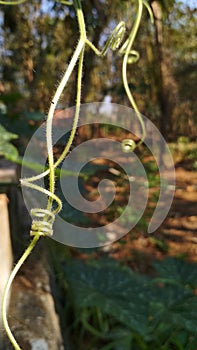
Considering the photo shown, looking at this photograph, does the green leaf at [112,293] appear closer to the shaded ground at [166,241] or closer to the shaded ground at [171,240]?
the shaded ground at [166,241]

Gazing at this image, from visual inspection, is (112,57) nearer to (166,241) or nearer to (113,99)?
(113,99)

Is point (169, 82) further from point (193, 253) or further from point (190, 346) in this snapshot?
point (190, 346)

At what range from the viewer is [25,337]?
3.57 ft

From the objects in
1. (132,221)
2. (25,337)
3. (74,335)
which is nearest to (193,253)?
(132,221)

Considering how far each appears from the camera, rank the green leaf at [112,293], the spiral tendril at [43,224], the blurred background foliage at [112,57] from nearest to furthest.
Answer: the spiral tendril at [43,224] < the green leaf at [112,293] < the blurred background foliage at [112,57]

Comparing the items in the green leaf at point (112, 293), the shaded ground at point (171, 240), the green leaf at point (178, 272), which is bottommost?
the shaded ground at point (171, 240)

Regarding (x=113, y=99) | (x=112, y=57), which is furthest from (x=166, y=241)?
(x=112, y=57)

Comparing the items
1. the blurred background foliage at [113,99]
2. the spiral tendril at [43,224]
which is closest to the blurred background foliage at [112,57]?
the blurred background foliage at [113,99]

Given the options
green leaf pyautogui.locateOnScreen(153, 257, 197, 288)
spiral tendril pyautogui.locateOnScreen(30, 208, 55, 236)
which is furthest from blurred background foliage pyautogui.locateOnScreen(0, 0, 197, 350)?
spiral tendril pyautogui.locateOnScreen(30, 208, 55, 236)

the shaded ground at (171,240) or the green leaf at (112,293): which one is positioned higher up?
the green leaf at (112,293)

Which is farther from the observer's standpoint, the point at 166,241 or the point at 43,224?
the point at 166,241

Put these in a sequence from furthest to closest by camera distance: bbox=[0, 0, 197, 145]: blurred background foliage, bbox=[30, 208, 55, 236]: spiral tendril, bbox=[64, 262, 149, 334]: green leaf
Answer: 1. bbox=[0, 0, 197, 145]: blurred background foliage
2. bbox=[64, 262, 149, 334]: green leaf
3. bbox=[30, 208, 55, 236]: spiral tendril

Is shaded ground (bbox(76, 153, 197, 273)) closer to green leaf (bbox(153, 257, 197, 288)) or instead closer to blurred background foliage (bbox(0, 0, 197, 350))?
blurred background foliage (bbox(0, 0, 197, 350))

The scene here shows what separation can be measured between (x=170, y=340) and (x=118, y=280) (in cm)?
20
